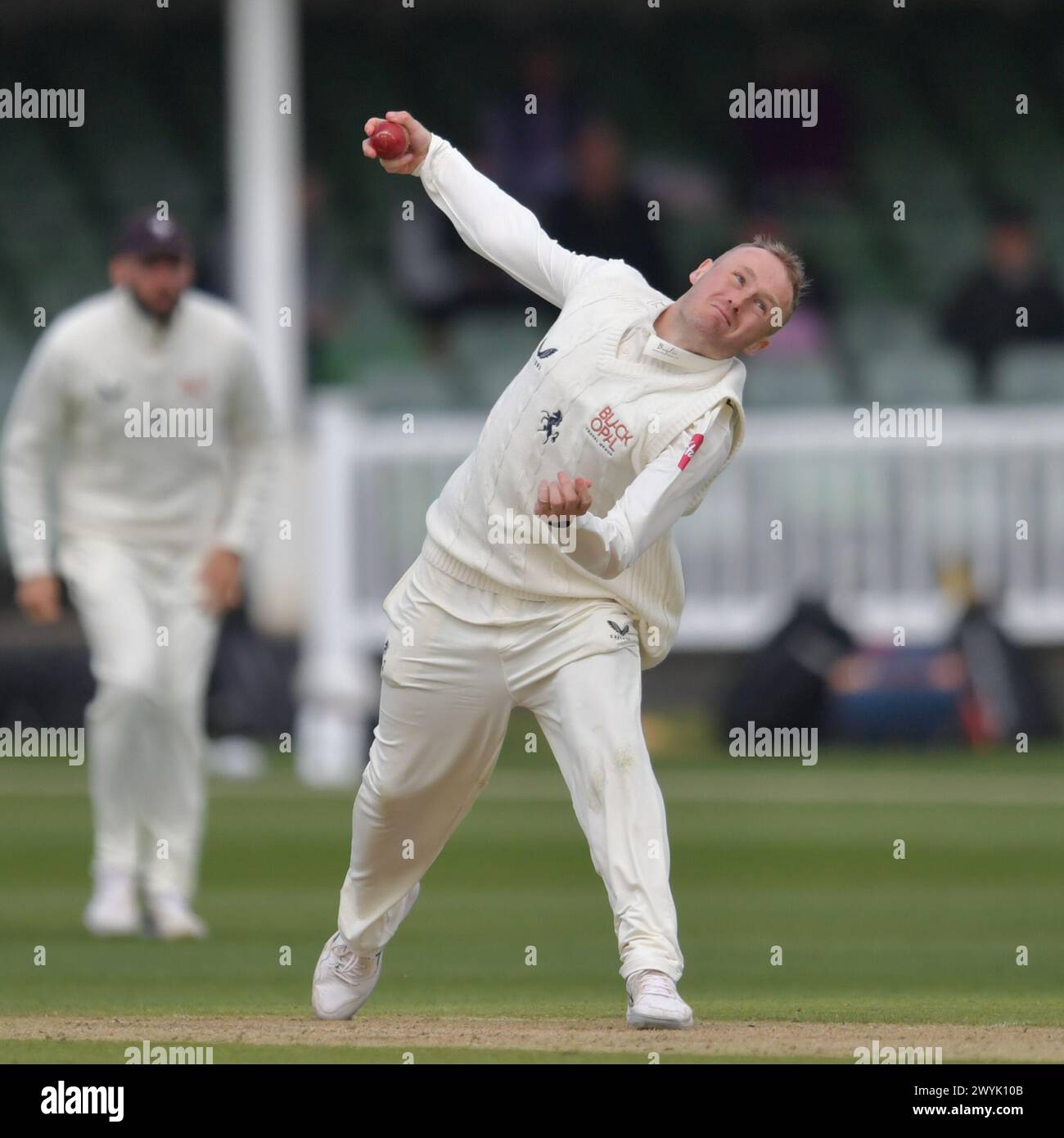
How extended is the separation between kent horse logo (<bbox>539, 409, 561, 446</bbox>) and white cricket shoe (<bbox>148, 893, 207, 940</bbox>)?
10.9 ft

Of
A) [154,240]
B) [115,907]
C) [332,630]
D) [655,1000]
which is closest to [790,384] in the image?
[332,630]

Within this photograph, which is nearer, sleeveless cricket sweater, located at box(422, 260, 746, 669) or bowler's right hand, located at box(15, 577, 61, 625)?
sleeveless cricket sweater, located at box(422, 260, 746, 669)

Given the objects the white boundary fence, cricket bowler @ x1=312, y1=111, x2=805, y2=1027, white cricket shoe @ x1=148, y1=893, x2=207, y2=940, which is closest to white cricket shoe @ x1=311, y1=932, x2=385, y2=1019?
cricket bowler @ x1=312, y1=111, x2=805, y2=1027

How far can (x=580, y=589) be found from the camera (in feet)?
20.7

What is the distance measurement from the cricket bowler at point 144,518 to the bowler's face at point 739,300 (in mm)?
3282

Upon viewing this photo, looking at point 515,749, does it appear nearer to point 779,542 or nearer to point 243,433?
point 779,542

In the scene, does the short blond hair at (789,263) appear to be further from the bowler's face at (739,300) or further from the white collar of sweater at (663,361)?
the white collar of sweater at (663,361)

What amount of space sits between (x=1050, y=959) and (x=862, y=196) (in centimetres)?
1246

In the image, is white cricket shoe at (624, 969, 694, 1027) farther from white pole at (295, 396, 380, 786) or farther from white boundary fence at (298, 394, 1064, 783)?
white boundary fence at (298, 394, 1064, 783)

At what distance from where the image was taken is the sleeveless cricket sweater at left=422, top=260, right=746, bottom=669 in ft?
20.2

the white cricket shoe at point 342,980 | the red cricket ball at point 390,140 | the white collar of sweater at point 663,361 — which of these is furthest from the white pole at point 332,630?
the white collar of sweater at point 663,361

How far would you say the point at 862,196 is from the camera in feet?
65.7

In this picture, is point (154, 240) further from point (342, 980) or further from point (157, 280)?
point (342, 980)

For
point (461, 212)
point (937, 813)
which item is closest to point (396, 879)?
point (461, 212)
